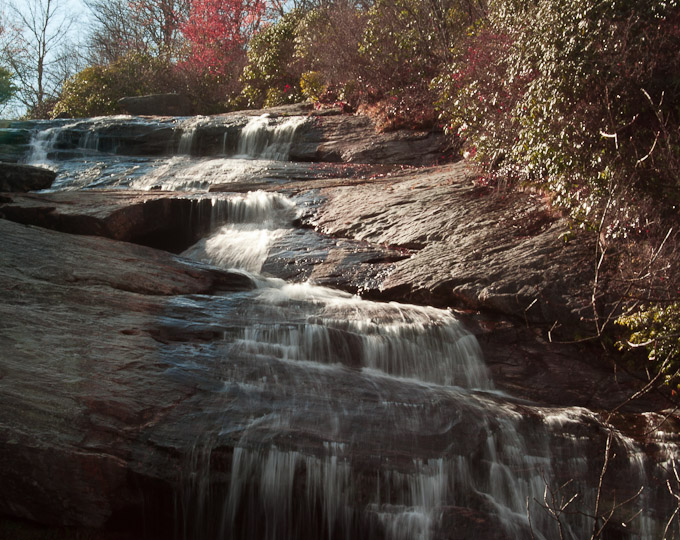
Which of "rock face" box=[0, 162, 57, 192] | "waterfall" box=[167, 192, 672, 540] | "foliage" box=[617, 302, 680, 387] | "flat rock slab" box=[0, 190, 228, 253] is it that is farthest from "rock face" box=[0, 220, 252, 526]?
"rock face" box=[0, 162, 57, 192]

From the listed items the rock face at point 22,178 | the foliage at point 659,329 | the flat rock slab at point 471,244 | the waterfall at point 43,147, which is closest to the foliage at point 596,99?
the flat rock slab at point 471,244

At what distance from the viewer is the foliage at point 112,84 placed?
2267cm

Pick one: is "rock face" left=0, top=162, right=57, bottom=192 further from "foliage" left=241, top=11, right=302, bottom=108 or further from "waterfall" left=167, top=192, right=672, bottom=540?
"foliage" left=241, top=11, right=302, bottom=108

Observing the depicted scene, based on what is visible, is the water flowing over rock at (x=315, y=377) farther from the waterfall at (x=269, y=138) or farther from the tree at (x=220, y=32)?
the tree at (x=220, y=32)

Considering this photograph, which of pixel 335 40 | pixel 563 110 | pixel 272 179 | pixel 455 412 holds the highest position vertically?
pixel 335 40

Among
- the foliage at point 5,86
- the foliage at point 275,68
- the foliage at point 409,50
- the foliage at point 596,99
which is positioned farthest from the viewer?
the foliage at point 5,86

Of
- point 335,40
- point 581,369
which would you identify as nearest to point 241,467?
point 581,369

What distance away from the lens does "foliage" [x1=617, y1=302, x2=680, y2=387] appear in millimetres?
6562

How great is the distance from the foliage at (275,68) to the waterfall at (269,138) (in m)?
4.79

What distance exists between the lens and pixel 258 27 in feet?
98.5

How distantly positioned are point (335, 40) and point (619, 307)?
12.9 metres

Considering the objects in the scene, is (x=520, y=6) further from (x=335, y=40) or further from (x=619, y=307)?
(x=335, y=40)

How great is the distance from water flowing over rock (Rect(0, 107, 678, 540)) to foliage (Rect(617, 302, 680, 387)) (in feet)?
1.88

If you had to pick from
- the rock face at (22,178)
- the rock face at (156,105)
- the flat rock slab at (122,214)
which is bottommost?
the flat rock slab at (122,214)
